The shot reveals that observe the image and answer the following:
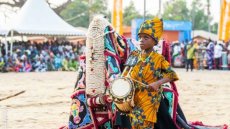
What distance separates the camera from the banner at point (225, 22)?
84.6 ft

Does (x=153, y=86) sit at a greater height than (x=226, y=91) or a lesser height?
greater

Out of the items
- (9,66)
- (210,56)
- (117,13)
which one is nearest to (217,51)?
(210,56)

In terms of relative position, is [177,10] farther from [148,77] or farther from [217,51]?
[148,77]

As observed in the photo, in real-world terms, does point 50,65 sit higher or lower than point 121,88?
lower

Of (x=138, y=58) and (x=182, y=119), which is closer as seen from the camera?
(x=138, y=58)

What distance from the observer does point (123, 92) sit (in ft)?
14.4

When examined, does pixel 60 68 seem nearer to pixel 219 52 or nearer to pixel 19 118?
pixel 219 52

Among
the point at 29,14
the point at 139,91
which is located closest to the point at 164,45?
the point at 139,91

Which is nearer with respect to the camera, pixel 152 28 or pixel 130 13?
pixel 152 28

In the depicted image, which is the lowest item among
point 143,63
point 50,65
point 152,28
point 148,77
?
point 50,65

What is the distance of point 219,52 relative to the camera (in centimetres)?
2581

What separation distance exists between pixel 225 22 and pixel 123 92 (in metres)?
22.2

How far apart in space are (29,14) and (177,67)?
375 inches

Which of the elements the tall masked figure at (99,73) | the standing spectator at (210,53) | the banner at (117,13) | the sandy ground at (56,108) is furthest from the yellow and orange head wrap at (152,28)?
the banner at (117,13)
